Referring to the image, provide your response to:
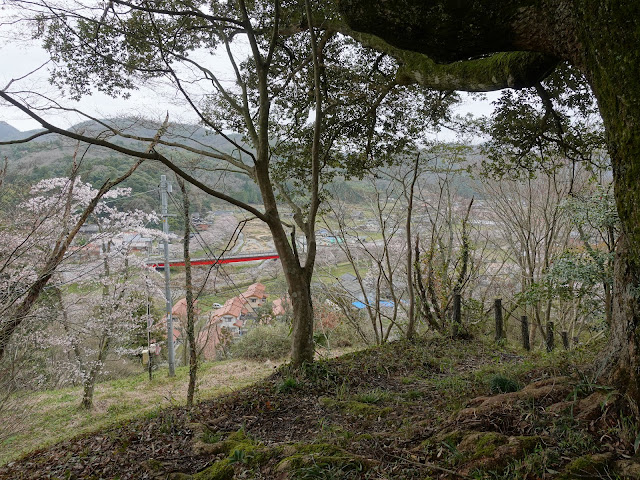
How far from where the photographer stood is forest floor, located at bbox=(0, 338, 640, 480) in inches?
66.1

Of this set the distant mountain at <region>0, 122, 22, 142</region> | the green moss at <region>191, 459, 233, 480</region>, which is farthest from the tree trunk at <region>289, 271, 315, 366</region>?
the distant mountain at <region>0, 122, 22, 142</region>

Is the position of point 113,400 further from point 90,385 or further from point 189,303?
point 189,303

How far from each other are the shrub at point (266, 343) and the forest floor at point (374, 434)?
27.4 feet

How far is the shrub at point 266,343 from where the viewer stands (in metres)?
12.3

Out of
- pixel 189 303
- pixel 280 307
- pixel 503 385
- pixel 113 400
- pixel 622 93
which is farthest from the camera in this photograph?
pixel 280 307

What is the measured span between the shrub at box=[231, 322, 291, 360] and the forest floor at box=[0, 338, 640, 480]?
8.36m

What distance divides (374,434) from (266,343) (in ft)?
34.1

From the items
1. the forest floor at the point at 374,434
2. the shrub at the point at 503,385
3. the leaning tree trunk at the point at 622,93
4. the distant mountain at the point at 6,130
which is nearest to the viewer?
the leaning tree trunk at the point at 622,93

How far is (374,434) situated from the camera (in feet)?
7.79

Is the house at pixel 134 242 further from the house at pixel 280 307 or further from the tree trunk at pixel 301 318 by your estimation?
the tree trunk at pixel 301 318

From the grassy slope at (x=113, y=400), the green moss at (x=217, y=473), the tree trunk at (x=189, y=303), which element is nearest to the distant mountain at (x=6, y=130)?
the tree trunk at (x=189, y=303)

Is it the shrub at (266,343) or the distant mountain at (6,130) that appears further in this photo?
the shrub at (266,343)

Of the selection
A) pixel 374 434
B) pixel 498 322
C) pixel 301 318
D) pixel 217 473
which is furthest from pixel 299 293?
pixel 498 322

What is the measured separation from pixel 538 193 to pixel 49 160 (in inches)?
482
